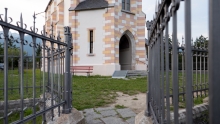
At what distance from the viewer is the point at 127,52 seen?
1795 cm

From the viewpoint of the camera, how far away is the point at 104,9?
15.7 metres

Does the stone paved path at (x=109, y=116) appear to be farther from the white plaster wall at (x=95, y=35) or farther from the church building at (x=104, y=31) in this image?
the white plaster wall at (x=95, y=35)

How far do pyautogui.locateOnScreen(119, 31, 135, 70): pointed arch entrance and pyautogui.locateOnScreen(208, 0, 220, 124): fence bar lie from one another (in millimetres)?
16336

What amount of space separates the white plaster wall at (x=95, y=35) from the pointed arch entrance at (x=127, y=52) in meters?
2.53

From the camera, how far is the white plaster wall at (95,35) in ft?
51.6

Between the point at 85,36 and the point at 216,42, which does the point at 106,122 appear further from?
the point at 85,36

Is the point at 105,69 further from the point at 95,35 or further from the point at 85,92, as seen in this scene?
the point at 85,92

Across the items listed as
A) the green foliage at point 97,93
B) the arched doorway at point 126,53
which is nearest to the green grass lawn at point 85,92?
the green foliage at point 97,93

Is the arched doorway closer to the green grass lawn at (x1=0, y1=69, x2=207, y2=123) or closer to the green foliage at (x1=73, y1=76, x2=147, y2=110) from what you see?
the green foliage at (x1=73, y1=76, x2=147, y2=110)

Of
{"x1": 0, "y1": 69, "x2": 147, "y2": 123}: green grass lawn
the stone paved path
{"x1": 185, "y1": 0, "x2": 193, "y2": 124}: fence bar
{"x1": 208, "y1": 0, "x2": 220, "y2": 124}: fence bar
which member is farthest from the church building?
{"x1": 208, "y1": 0, "x2": 220, "y2": 124}: fence bar

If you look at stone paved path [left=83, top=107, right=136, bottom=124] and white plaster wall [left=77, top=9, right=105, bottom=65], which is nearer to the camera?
stone paved path [left=83, top=107, right=136, bottom=124]

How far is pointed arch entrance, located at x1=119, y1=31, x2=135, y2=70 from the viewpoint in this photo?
670 inches

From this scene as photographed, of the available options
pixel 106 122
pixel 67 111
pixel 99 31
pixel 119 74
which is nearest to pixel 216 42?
pixel 67 111

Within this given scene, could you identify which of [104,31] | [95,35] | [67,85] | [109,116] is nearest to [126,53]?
[104,31]
